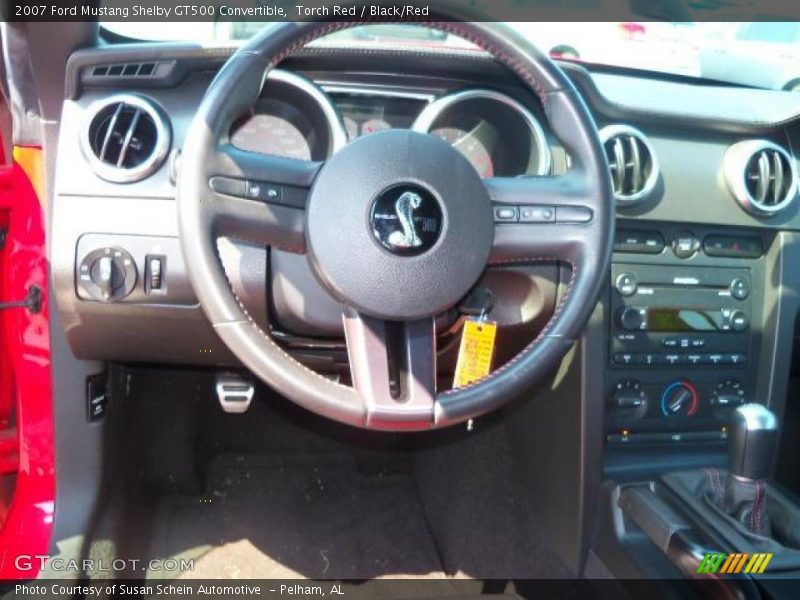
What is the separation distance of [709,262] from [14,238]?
155 centimetres

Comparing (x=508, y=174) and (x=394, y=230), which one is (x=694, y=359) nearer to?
(x=508, y=174)

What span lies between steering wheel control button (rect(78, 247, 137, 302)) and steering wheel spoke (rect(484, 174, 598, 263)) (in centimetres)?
72

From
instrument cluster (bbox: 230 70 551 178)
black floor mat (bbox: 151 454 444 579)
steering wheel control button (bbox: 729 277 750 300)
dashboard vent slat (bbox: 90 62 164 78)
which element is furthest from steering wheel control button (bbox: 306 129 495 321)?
black floor mat (bbox: 151 454 444 579)

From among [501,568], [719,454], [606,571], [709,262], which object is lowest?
[501,568]

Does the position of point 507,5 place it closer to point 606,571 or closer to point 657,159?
point 657,159

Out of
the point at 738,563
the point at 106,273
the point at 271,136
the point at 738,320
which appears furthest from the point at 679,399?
the point at 106,273

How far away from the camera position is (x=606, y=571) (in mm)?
1776

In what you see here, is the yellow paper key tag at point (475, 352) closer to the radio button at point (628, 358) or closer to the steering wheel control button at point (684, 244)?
the radio button at point (628, 358)

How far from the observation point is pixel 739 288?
1821mm

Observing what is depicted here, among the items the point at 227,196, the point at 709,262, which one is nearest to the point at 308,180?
the point at 227,196

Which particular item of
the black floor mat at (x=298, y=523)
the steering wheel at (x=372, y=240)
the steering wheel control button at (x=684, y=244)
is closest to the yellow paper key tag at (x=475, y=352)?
the steering wheel at (x=372, y=240)

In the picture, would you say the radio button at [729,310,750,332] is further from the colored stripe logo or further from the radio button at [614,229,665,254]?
the colored stripe logo

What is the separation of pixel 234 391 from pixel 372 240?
835mm

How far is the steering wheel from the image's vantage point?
1.17 m
